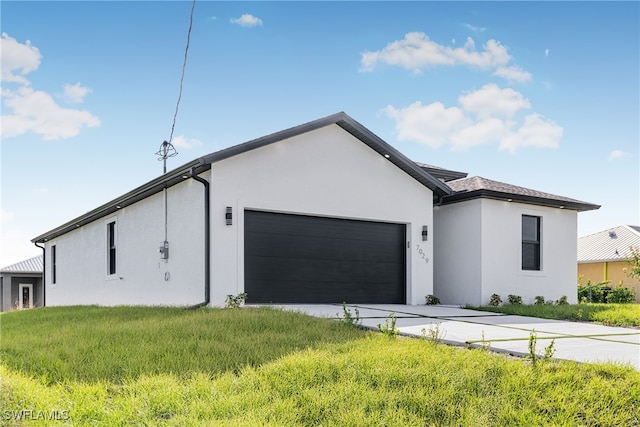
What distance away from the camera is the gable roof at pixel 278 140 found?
10.3 metres

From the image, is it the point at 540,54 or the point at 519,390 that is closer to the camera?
the point at 519,390

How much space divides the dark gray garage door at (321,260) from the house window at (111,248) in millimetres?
6352

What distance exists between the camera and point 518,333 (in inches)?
309

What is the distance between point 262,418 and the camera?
4.09 metres

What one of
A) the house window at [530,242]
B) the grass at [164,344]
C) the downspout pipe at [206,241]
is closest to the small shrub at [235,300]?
the downspout pipe at [206,241]

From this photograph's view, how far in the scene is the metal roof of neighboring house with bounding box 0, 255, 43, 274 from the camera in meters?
27.4

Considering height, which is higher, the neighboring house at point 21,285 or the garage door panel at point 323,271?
the garage door panel at point 323,271

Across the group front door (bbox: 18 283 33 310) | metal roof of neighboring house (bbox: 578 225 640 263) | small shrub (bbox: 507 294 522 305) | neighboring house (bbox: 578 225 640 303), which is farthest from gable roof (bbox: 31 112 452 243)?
front door (bbox: 18 283 33 310)

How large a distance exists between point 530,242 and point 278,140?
7.79 m

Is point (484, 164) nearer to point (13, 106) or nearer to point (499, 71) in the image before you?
point (499, 71)

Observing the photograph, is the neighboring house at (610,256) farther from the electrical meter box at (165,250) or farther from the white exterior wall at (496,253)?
the electrical meter box at (165,250)

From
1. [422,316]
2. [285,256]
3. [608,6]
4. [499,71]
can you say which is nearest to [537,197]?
[499,71]

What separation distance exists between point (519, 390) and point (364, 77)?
9080 millimetres

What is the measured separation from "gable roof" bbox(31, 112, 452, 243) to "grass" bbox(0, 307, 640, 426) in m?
4.56
